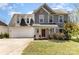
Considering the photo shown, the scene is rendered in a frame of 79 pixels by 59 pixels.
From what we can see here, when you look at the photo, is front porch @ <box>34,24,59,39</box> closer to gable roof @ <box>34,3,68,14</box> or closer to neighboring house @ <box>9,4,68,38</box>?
neighboring house @ <box>9,4,68,38</box>

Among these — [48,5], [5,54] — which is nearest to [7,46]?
[5,54]

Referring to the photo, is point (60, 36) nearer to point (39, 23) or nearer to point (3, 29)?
point (39, 23)

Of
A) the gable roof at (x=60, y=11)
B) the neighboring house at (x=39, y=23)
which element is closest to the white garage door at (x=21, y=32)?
the neighboring house at (x=39, y=23)

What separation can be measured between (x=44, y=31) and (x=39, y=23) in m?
0.21

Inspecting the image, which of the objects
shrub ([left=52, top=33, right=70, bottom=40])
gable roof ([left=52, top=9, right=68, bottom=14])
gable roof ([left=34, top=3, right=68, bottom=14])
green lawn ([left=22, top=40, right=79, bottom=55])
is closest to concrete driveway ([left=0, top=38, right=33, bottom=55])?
green lawn ([left=22, top=40, right=79, bottom=55])

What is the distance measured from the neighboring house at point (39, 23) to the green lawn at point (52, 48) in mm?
212

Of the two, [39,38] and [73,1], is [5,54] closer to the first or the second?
[39,38]

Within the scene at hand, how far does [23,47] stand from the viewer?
597 inches

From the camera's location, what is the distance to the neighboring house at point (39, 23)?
49.9 ft

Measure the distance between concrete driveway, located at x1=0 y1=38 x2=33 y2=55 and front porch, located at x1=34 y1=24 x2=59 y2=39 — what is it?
0.66 ft

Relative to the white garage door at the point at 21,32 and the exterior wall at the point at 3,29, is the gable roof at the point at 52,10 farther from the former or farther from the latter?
the exterior wall at the point at 3,29

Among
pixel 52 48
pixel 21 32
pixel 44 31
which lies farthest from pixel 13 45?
pixel 52 48

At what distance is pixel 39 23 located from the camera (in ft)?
50.2

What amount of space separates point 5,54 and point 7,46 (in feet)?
0.66
